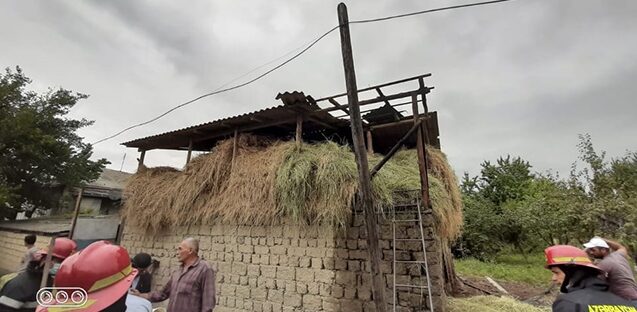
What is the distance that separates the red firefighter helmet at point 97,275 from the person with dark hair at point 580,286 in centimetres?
245

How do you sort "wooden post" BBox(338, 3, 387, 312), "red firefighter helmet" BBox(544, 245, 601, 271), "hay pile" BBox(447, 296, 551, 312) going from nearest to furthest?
"red firefighter helmet" BBox(544, 245, 601, 271) → "wooden post" BBox(338, 3, 387, 312) → "hay pile" BBox(447, 296, 551, 312)

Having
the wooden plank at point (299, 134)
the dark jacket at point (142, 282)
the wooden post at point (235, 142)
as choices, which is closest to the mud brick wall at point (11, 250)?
the dark jacket at point (142, 282)

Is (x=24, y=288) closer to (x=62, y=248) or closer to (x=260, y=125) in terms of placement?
(x=62, y=248)

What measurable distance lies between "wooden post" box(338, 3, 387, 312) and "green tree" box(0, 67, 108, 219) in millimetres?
16220

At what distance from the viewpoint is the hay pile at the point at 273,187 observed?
5477mm

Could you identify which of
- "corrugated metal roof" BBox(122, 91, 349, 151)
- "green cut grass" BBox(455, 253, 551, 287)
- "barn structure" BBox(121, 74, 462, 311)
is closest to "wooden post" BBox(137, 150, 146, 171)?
"corrugated metal roof" BBox(122, 91, 349, 151)

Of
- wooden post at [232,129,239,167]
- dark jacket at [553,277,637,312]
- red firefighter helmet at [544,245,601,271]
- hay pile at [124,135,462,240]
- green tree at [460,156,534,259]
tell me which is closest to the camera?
dark jacket at [553,277,637,312]

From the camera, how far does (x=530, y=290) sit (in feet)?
34.7

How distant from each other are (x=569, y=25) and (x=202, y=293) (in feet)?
24.2

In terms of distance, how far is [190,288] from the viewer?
3.39 meters

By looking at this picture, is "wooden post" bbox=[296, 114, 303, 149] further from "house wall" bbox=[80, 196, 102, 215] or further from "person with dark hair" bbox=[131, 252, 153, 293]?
"house wall" bbox=[80, 196, 102, 215]

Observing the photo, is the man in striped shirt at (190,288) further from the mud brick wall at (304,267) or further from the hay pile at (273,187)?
the mud brick wall at (304,267)

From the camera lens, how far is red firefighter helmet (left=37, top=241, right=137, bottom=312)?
1258mm

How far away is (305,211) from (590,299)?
14.2 feet
